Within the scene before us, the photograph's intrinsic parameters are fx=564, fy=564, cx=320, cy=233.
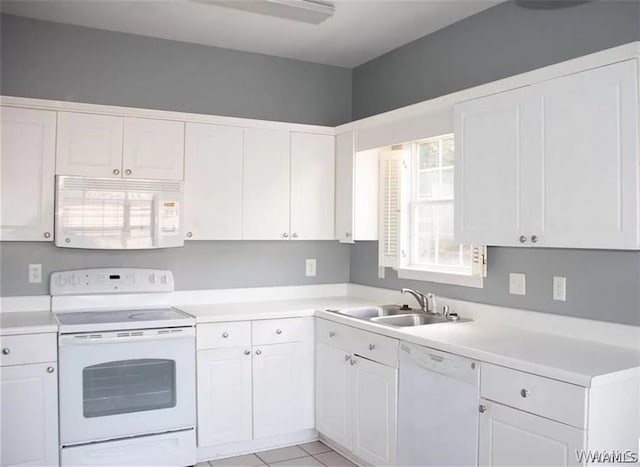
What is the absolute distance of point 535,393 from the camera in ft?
7.16

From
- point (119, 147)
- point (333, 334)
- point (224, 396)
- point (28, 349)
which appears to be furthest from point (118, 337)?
point (333, 334)

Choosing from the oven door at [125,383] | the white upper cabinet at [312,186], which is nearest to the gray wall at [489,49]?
the white upper cabinet at [312,186]

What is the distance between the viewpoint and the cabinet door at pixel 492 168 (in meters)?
2.62

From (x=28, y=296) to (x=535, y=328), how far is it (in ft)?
9.72

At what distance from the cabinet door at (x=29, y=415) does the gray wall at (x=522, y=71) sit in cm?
227

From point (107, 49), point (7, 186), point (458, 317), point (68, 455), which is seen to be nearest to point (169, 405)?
point (68, 455)

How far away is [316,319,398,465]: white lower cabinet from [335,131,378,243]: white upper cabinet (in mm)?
729

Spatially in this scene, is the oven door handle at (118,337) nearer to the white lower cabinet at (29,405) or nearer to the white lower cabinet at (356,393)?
the white lower cabinet at (29,405)

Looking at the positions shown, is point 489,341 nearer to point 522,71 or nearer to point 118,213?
point 522,71

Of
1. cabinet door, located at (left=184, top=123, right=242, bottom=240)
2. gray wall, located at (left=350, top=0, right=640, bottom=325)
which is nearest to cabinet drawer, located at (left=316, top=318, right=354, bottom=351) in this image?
gray wall, located at (left=350, top=0, right=640, bottom=325)

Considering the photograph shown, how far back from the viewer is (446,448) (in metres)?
2.58

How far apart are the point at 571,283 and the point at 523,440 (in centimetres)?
90

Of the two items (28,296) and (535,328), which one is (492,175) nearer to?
(535,328)

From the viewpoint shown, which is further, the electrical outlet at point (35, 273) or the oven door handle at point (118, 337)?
the electrical outlet at point (35, 273)
